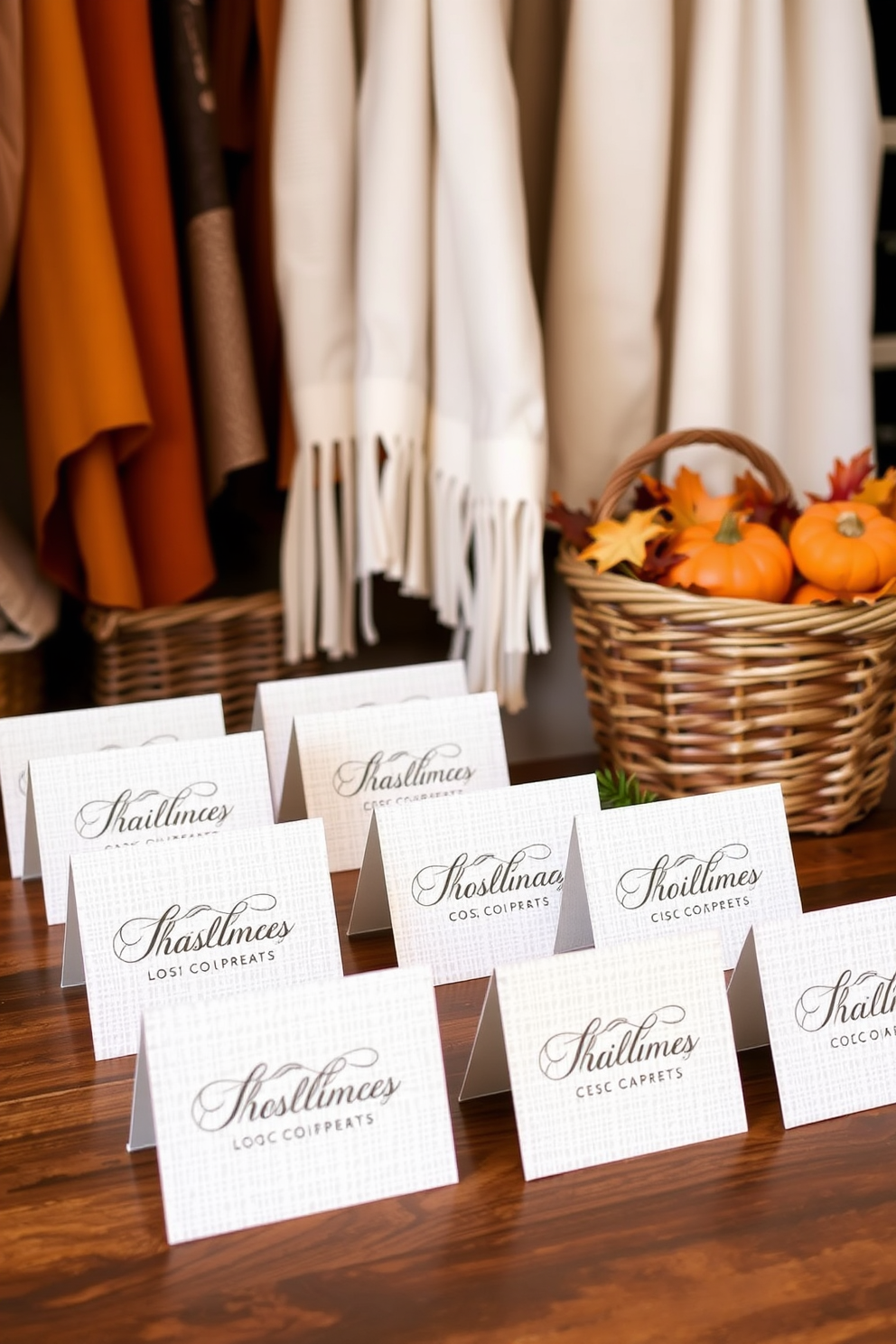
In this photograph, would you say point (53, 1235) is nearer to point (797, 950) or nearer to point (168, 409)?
point (797, 950)

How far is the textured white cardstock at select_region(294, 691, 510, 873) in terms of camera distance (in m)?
0.90

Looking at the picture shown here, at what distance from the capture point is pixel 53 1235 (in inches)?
21.9

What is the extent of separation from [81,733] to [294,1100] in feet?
1.46

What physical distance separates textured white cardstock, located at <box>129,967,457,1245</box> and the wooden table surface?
0.05 feet

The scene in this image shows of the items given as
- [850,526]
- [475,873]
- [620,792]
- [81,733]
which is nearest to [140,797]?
[81,733]

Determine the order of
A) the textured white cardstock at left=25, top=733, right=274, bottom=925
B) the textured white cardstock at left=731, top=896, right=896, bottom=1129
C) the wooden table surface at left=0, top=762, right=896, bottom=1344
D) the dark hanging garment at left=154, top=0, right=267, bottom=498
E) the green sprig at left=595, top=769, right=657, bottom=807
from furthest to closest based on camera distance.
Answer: the dark hanging garment at left=154, top=0, right=267, bottom=498, the green sprig at left=595, top=769, right=657, bottom=807, the textured white cardstock at left=25, top=733, right=274, bottom=925, the textured white cardstock at left=731, top=896, right=896, bottom=1129, the wooden table surface at left=0, top=762, right=896, bottom=1344

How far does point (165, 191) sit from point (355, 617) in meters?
0.53

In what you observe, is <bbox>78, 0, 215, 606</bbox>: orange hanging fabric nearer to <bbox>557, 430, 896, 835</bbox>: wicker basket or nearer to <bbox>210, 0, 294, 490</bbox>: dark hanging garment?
<bbox>210, 0, 294, 490</bbox>: dark hanging garment

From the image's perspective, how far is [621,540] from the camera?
999 mm

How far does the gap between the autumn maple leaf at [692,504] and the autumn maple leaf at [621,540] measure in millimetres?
81

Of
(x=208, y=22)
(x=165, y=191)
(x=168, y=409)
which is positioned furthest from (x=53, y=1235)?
(x=208, y=22)

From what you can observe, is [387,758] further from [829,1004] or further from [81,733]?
[829,1004]

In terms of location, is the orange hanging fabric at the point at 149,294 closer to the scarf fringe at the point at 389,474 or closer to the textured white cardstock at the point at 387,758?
the scarf fringe at the point at 389,474

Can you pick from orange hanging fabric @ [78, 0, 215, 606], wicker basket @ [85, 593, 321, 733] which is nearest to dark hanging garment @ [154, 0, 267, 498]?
orange hanging fabric @ [78, 0, 215, 606]
